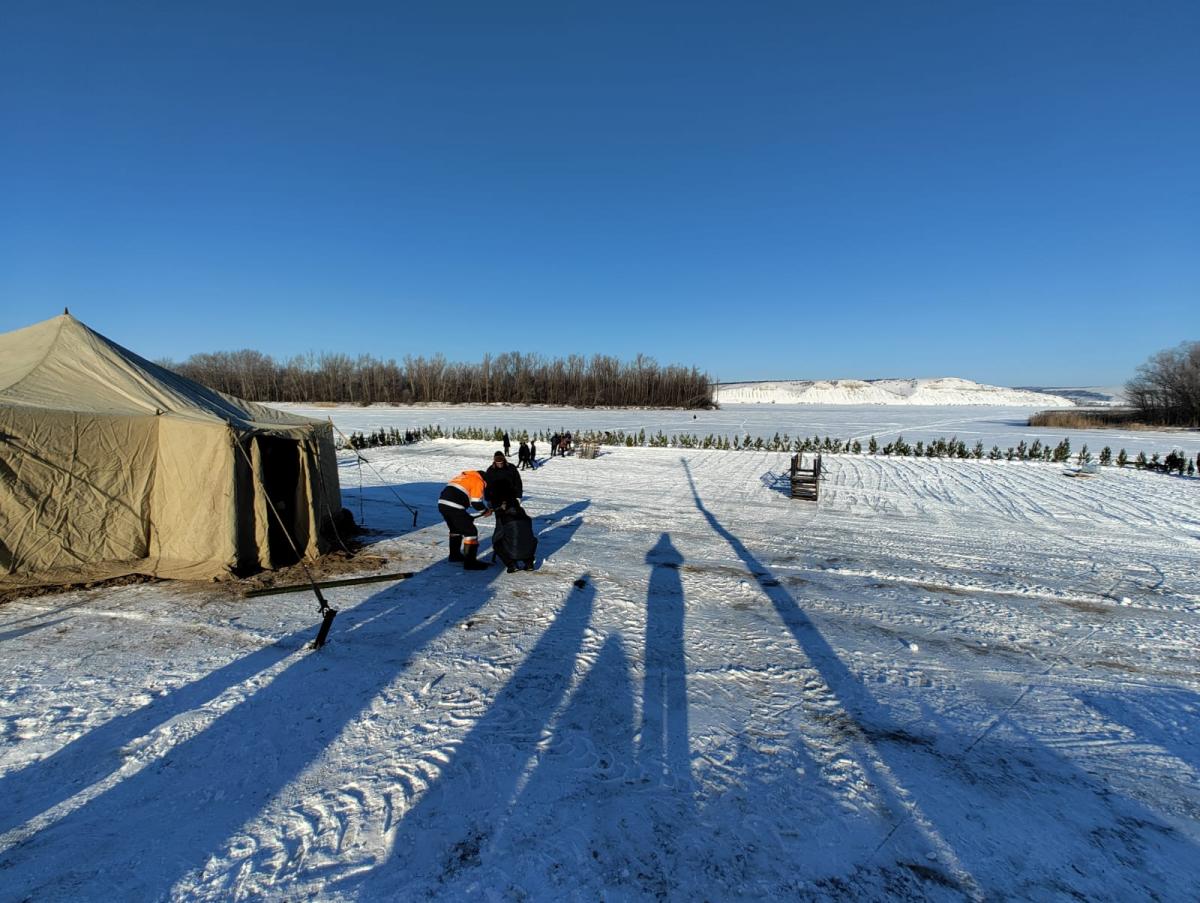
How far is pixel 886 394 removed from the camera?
11294cm

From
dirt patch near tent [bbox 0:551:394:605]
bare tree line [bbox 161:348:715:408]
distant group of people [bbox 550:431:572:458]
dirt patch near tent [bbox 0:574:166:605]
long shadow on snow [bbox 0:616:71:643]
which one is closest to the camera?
long shadow on snow [bbox 0:616:71:643]

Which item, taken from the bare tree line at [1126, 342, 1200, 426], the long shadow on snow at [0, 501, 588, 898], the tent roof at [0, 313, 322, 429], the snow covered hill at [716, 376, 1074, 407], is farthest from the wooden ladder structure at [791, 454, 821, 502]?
the snow covered hill at [716, 376, 1074, 407]

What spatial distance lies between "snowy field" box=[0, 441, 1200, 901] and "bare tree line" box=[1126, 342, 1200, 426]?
4291 cm

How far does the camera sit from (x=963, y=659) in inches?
182

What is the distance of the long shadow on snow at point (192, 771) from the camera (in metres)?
2.54

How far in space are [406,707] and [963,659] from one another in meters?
4.70

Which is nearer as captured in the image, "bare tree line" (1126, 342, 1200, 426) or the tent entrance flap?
the tent entrance flap

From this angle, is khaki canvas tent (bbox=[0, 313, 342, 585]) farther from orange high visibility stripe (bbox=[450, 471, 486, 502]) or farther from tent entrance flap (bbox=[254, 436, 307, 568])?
orange high visibility stripe (bbox=[450, 471, 486, 502])

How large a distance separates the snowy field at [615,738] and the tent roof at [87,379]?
87.2 inches

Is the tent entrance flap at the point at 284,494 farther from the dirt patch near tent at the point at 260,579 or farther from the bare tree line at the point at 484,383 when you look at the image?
the bare tree line at the point at 484,383

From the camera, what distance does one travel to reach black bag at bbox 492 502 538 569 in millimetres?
6688

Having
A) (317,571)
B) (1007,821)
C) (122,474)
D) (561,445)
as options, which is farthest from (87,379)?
(561,445)

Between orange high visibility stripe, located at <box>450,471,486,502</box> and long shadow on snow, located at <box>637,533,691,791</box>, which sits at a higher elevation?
orange high visibility stripe, located at <box>450,471,486,502</box>

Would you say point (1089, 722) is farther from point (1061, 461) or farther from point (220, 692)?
point (1061, 461)
